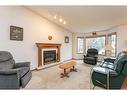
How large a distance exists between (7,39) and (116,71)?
3388 millimetres

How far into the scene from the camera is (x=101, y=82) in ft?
9.44

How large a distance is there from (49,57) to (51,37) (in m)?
1.07

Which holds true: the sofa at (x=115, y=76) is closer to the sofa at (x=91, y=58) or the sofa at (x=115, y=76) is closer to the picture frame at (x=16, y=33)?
the picture frame at (x=16, y=33)

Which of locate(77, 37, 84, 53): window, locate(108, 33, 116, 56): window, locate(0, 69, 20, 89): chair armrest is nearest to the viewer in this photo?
locate(0, 69, 20, 89): chair armrest

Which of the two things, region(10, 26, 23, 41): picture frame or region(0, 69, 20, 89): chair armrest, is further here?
region(10, 26, 23, 41): picture frame

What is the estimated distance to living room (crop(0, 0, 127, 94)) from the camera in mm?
3580

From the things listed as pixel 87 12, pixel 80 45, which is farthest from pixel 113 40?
pixel 87 12

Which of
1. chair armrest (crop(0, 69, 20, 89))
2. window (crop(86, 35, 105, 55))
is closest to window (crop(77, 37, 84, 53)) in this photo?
window (crop(86, 35, 105, 55))

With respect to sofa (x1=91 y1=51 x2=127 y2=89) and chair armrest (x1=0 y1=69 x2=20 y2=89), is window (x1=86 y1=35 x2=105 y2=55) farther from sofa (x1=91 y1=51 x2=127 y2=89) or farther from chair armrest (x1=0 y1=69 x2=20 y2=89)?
chair armrest (x1=0 y1=69 x2=20 y2=89)

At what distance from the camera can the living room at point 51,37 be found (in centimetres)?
358

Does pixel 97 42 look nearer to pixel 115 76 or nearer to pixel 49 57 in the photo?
pixel 49 57

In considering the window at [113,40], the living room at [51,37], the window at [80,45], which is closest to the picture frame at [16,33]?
the living room at [51,37]

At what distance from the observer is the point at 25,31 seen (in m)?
4.54
